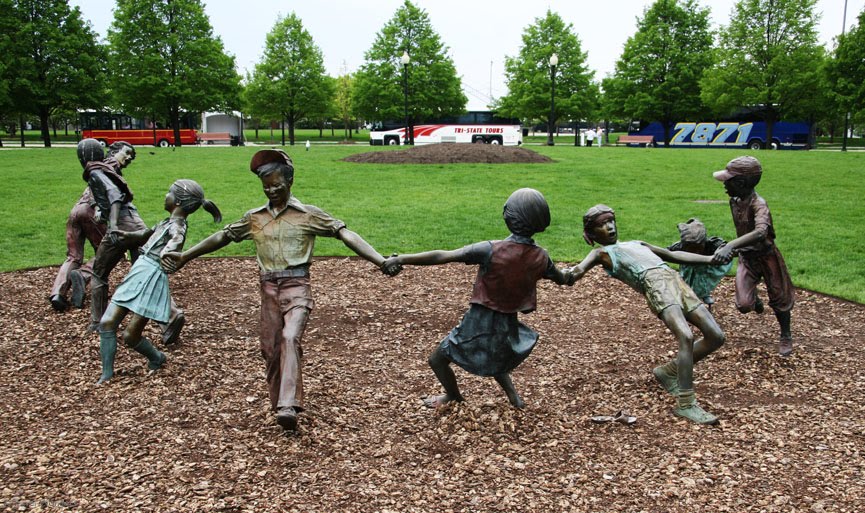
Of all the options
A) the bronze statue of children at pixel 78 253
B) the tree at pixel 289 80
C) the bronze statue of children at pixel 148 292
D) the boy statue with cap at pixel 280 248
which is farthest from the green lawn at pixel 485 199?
the tree at pixel 289 80

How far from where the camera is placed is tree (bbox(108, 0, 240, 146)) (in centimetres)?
4444

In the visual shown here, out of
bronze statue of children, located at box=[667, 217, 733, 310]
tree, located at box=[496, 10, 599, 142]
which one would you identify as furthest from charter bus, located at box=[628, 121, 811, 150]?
bronze statue of children, located at box=[667, 217, 733, 310]

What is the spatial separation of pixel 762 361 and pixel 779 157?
86.9 ft

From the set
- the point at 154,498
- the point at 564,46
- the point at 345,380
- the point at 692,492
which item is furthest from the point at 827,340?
the point at 564,46

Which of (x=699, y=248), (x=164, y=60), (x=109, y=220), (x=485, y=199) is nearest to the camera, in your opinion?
(x=699, y=248)

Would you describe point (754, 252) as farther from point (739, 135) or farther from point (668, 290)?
point (739, 135)

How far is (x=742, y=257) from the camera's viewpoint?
20.4 feet

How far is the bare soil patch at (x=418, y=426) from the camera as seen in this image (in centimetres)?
399

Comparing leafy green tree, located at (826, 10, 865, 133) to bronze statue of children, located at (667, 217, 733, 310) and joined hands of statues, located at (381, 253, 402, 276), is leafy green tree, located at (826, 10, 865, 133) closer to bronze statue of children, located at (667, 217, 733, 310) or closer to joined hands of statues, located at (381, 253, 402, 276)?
bronze statue of children, located at (667, 217, 733, 310)

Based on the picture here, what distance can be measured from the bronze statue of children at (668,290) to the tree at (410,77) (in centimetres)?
4783

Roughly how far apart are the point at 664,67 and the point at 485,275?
2003 inches

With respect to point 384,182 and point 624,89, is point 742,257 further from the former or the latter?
point 624,89

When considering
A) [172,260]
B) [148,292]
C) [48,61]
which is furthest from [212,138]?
[172,260]

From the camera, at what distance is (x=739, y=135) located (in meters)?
46.1
